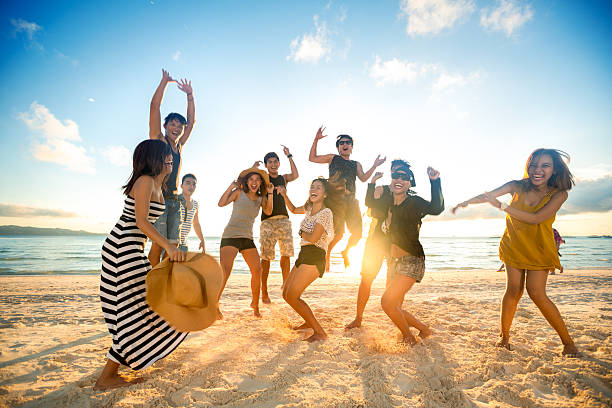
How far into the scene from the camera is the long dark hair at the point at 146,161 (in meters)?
2.74

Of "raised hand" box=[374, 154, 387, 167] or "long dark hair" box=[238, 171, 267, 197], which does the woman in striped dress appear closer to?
"long dark hair" box=[238, 171, 267, 197]

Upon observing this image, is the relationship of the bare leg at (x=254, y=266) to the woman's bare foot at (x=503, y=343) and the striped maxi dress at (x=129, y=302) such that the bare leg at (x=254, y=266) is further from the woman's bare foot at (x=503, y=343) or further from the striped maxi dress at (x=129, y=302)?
the woman's bare foot at (x=503, y=343)

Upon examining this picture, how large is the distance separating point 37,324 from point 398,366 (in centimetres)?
580

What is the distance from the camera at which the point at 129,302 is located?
2588 millimetres

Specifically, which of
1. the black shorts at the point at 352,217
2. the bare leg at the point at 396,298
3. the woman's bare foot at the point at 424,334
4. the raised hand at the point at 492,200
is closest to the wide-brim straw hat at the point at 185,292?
the bare leg at the point at 396,298

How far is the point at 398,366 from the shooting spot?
3213 millimetres

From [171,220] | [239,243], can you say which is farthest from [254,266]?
[171,220]

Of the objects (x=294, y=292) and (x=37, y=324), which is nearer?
(x=294, y=292)

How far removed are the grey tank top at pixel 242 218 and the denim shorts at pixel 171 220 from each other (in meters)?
0.81

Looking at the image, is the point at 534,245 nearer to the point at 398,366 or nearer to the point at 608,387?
the point at 608,387

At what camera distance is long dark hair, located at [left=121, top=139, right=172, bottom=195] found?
2.74 meters

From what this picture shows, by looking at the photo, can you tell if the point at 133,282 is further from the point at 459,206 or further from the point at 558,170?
the point at 558,170

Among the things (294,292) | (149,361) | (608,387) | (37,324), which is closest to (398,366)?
(294,292)

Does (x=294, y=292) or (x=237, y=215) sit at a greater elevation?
(x=237, y=215)
